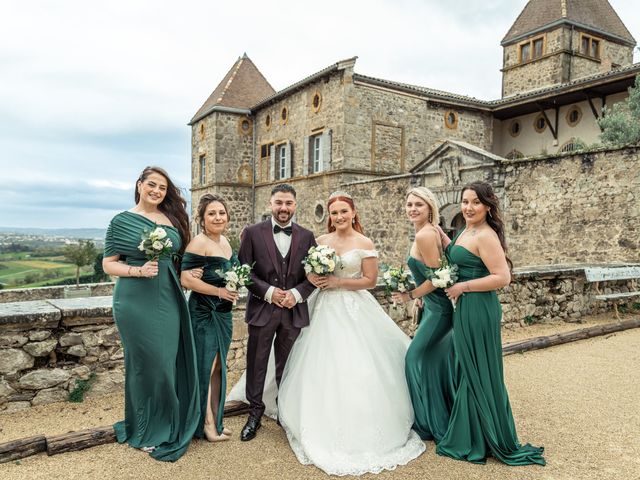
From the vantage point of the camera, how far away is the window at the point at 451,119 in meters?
20.0

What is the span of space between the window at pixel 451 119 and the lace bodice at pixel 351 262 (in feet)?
57.8

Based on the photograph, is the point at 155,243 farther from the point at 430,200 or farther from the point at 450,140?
the point at 450,140

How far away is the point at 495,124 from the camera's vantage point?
21250 mm

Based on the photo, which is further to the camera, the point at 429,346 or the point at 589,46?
the point at 589,46

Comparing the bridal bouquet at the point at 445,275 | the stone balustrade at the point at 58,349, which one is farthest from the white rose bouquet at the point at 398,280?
the stone balustrade at the point at 58,349

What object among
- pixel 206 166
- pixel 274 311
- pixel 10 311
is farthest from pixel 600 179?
pixel 206 166

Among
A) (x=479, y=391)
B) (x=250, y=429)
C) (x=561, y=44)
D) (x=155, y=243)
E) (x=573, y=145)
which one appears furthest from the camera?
(x=561, y=44)

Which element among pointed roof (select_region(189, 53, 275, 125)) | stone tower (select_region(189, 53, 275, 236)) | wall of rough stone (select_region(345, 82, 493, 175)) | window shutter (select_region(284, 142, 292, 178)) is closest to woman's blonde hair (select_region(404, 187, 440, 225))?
wall of rough stone (select_region(345, 82, 493, 175))

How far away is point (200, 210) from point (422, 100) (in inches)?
686

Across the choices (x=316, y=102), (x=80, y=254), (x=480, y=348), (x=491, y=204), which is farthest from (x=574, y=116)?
(x=80, y=254)

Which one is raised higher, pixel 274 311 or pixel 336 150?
pixel 336 150

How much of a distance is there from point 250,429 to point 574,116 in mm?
18399

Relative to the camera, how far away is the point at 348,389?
11.3ft

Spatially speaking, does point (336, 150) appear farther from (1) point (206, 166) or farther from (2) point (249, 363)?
(2) point (249, 363)
